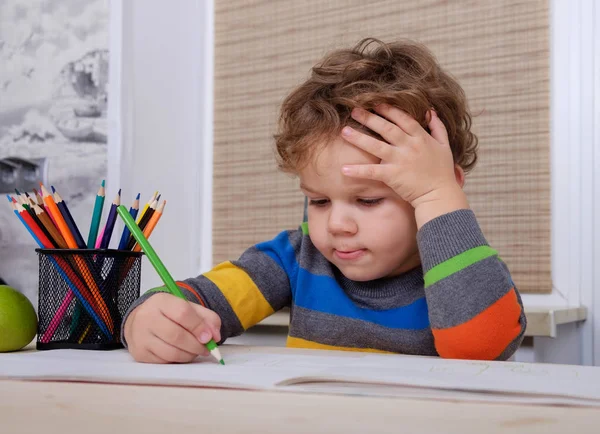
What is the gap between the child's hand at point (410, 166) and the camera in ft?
2.38

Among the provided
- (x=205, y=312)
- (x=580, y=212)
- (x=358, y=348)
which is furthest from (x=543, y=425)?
(x=580, y=212)

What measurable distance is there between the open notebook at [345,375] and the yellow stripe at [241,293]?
0.22 meters

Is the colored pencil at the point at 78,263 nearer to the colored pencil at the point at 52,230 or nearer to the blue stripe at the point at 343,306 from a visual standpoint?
the colored pencil at the point at 52,230

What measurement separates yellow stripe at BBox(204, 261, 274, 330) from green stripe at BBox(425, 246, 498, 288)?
0.25 m

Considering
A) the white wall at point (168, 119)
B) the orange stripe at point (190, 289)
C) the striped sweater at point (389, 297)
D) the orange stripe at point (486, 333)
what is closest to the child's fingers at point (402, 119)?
the striped sweater at point (389, 297)

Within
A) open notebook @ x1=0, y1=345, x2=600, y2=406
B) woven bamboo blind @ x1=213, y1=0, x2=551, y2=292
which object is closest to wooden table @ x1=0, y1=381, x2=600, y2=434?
open notebook @ x1=0, y1=345, x2=600, y2=406

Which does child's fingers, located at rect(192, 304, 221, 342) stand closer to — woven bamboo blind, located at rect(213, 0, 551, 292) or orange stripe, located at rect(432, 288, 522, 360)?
orange stripe, located at rect(432, 288, 522, 360)

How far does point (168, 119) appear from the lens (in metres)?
1.58

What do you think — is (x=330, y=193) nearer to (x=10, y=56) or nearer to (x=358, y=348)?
(x=358, y=348)

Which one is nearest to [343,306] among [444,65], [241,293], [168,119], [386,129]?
[241,293]

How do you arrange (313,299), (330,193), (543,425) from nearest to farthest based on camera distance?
1. (543,425)
2. (330,193)
3. (313,299)

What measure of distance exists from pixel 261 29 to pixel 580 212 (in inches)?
33.4

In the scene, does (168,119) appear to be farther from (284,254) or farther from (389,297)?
(389,297)

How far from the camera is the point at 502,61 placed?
128 cm
